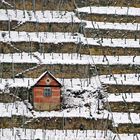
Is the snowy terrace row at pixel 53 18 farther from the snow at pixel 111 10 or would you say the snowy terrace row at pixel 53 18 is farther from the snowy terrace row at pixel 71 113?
the snowy terrace row at pixel 71 113

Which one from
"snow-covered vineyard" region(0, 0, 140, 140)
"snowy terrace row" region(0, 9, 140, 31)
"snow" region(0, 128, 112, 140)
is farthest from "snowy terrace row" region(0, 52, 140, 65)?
"snow" region(0, 128, 112, 140)

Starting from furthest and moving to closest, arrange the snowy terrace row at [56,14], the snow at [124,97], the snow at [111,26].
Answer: the snow at [111,26] → the snowy terrace row at [56,14] → the snow at [124,97]

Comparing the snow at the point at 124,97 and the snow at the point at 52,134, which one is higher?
the snow at the point at 124,97

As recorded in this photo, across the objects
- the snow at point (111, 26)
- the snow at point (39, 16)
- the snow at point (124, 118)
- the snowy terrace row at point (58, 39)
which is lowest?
the snow at point (124, 118)

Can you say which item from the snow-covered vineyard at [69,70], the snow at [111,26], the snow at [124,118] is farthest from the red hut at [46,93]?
the snow at [111,26]

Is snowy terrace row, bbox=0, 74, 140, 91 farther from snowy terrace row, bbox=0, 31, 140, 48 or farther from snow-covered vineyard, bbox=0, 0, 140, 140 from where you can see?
snowy terrace row, bbox=0, 31, 140, 48

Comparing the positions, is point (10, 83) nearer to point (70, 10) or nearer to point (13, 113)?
point (13, 113)

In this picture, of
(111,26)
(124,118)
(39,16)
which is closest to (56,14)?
(39,16)
